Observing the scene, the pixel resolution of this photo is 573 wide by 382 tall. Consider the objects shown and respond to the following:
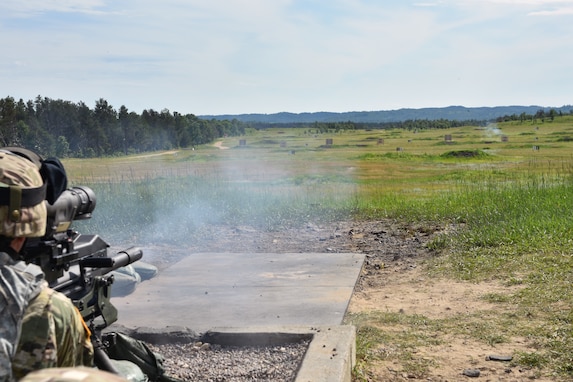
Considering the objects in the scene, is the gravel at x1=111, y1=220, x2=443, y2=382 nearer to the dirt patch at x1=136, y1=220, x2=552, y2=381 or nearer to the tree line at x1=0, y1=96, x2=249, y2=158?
the dirt patch at x1=136, y1=220, x2=552, y2=381

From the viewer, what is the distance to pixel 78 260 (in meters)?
3.26

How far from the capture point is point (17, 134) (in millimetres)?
15227

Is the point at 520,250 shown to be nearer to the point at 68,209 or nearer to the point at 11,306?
the point at 68,209

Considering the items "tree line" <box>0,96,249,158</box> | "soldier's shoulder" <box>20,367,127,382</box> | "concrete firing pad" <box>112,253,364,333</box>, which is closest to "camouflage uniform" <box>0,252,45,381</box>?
"soldier's shoulder" <box>20,367,127,382</box>

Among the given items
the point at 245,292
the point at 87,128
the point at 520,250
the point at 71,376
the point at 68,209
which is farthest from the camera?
the point at 87,128

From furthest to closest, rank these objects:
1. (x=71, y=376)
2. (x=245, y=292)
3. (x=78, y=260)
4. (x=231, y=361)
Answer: (x=245, y=292), (x=231, y=361), (x=78, y=260), (x=71, y=376)

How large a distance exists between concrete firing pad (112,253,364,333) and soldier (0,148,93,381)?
2980mm

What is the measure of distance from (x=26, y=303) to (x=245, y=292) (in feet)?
14.8

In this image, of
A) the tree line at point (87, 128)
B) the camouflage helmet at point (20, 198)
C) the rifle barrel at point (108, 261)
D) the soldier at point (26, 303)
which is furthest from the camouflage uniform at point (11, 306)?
the tree line at point (87, 128)

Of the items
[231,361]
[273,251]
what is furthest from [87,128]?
[231,361]

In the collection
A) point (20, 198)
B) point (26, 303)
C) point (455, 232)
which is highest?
point (20, 198)

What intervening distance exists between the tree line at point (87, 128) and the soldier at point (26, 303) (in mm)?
11387

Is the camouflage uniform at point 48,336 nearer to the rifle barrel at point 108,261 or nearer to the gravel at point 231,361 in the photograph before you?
the rifle barrel at point 108,261

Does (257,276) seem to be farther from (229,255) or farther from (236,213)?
(236,213)
